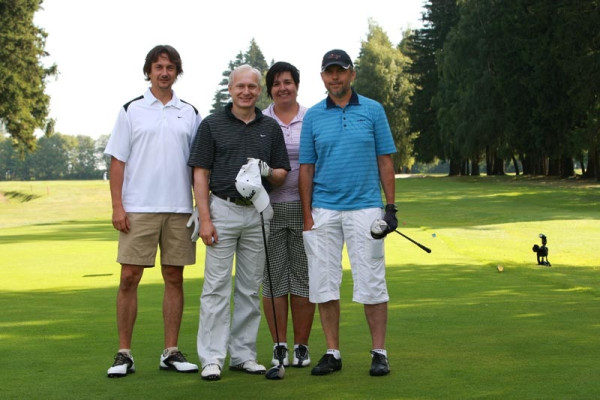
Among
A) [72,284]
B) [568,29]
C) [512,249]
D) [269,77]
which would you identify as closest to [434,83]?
[568,29]

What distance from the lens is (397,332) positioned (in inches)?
295

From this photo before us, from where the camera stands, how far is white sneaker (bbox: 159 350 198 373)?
602 centimetres

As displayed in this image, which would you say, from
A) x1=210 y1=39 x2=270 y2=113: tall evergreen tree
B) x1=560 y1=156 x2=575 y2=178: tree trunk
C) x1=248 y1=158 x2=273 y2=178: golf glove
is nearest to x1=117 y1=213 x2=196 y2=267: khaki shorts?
x1=248 y1=158 x2=273 y2=178: golf glove

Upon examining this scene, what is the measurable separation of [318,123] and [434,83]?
70013 mm

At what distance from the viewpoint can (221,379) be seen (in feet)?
19.3

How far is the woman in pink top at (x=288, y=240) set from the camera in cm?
641

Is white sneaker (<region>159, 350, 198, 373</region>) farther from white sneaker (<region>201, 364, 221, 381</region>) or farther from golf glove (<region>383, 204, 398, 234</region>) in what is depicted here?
golf glove (<region>383, 204, 398, 234</region>)

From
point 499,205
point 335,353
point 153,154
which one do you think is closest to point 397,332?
point 335,353

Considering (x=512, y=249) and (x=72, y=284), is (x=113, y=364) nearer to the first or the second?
(x=72, y=284)

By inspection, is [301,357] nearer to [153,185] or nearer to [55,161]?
[153,185]

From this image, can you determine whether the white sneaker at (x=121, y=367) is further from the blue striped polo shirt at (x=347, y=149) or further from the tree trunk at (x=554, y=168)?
the tree trunk at (x=554, y=168)

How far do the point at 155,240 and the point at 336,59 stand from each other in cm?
169

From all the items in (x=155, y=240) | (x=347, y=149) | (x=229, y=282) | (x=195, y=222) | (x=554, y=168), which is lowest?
(x=554, y=168)

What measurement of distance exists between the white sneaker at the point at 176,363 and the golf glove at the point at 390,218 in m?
1.52
